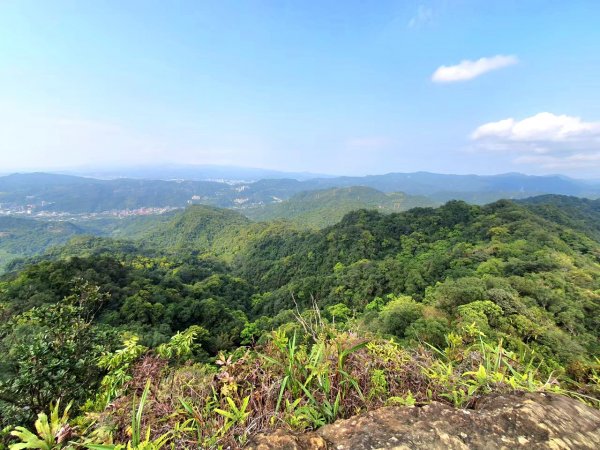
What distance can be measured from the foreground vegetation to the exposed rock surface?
14cm

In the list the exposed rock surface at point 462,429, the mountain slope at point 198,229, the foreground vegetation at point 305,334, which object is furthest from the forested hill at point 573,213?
the mountain slope at point 198,229

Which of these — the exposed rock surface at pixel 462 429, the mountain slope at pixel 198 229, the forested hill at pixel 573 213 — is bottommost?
the mountain slope at pixel 198 229

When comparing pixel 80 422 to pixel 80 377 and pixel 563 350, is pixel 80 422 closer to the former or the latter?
pixel 80 377

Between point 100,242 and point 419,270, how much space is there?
264 feet

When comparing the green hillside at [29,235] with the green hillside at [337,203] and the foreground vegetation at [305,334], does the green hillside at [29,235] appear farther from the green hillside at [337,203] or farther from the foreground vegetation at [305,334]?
the green hillside at [337,203]

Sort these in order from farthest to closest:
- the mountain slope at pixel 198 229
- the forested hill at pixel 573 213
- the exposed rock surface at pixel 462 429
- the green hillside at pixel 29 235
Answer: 1. the green hillside at pixel 29 235
2. the mountain slope at pixel 198 229
3. the forested hill at pixel 573 213
4. the exposed rock surface at pixel 462 429

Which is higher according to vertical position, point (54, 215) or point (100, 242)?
point (100, 242)

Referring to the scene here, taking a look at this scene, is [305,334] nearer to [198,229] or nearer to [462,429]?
[462,429]

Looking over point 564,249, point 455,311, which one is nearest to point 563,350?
point 455,311

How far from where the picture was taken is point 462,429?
5.36ft

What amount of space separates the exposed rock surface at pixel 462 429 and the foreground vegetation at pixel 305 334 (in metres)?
0.14

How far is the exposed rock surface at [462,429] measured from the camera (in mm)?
1551

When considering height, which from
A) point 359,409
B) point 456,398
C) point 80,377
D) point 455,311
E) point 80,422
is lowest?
point 455,311

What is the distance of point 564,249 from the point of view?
31.9 metres
